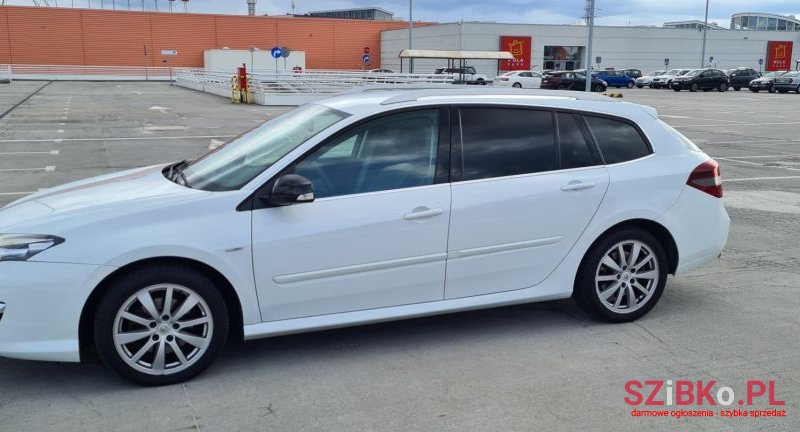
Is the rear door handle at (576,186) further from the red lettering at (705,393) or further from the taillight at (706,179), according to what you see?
the red lettering at (705,393)

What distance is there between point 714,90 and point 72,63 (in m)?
54.1

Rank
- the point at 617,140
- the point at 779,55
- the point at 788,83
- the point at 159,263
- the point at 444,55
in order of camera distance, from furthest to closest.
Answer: the point at 779,55, the point at 444,55, the point at 788,83, the point at 617,140, the point at 159,263

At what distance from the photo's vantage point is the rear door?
4262mm

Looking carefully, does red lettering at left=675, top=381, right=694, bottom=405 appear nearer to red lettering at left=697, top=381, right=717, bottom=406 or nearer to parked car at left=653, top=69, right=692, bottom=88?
red lettering at left=697, top=381, right=717, bottom=406

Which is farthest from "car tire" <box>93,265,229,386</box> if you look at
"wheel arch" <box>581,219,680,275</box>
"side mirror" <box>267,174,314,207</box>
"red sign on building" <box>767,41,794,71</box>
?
"red sign on building" <box>767,41,794,71</box>

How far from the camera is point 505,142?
4496 mm

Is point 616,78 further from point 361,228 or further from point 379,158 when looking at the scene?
point 361,228

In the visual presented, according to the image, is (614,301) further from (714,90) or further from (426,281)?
(714,90)

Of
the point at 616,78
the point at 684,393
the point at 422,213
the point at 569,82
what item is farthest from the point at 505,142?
the point at 616,78

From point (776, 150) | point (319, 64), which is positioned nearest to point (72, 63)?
point (319, 64)

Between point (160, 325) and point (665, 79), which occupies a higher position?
point (665, 79)

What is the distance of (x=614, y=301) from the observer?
473cm

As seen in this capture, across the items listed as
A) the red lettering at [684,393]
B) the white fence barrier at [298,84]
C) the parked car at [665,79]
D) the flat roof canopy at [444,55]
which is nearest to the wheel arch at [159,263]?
the red lettering at [684,393]

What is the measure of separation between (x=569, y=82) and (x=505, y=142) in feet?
135
